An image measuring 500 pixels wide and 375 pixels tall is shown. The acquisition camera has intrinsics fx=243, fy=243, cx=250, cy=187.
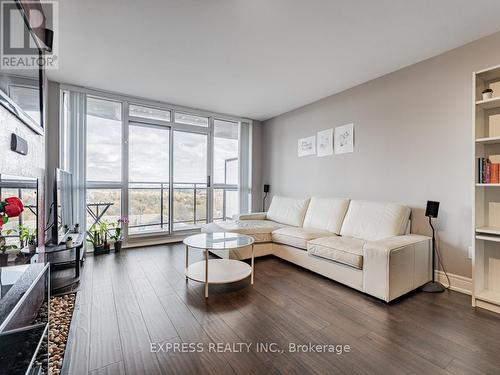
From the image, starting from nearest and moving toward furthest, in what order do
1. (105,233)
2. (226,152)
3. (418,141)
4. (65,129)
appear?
(418,141) < (65,129) < (105,233) < (226,152)

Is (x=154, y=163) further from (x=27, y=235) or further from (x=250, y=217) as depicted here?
(x=27, y=235)

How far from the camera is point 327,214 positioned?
3.48m

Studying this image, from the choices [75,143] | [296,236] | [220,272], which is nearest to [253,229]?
[296,236]

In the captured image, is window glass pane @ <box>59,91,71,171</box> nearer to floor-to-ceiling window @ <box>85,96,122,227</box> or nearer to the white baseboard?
floor-to-ceiling window @ <box>85,96,122,227</box>

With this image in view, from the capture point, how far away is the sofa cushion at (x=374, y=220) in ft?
8.98

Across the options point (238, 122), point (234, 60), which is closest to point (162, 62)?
point (234, 60)

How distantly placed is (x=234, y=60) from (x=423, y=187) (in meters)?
2.62

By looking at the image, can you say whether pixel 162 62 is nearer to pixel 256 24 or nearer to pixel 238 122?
pixel 256 24

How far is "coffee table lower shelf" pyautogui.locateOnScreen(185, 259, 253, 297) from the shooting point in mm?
2357

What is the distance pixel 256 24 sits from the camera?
2193mm

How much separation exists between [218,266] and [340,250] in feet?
4.40

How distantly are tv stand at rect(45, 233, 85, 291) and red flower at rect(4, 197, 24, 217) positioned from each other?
1992mm

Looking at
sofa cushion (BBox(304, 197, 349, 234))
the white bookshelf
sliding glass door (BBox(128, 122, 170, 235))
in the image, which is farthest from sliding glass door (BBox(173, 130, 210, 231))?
the white bookshelf

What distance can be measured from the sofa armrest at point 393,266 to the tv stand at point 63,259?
3058 mm
